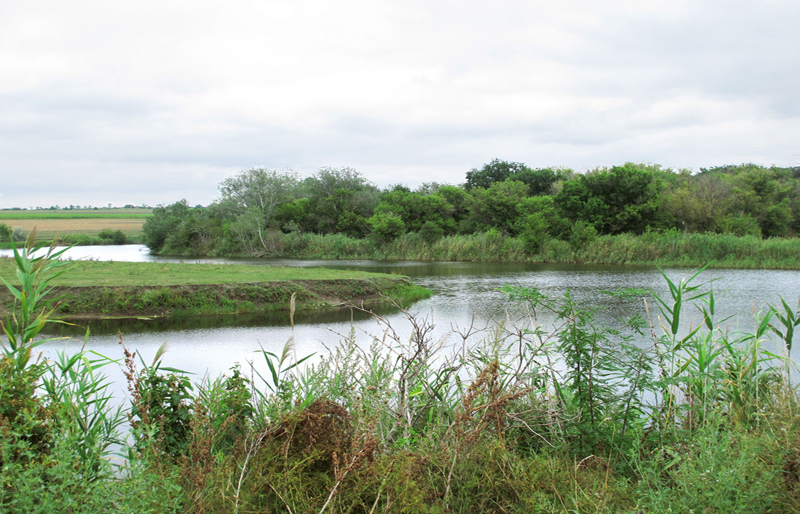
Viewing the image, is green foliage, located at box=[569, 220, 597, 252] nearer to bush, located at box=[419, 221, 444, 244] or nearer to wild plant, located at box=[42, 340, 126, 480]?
bush, located at box=[419, 221, 444, 244]

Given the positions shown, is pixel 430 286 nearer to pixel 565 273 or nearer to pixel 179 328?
pixel 565 273

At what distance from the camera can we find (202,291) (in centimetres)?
1455

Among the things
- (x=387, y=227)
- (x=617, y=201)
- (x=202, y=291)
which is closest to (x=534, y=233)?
(x=617, y=201)

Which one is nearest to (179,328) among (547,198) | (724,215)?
(547,198)

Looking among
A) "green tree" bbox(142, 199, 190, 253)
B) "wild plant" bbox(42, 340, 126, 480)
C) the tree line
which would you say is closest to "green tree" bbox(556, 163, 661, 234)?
the tree line

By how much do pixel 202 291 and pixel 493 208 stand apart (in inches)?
1159

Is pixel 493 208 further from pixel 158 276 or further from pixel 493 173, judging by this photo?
pixel 158 276

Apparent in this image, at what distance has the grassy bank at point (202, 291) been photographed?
13.3 meters

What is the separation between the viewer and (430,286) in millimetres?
20625

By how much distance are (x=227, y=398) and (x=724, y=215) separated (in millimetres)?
39733

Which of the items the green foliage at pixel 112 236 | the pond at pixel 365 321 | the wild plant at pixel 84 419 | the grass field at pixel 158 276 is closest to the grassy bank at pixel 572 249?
the pond at pixel 365 321

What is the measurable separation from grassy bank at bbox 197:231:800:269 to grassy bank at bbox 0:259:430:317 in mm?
15148

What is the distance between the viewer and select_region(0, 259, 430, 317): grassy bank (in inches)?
523

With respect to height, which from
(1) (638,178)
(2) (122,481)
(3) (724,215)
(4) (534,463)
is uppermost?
(1) (638,178)
